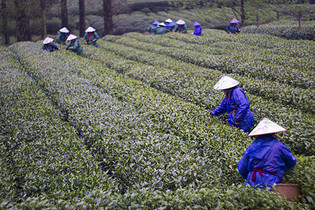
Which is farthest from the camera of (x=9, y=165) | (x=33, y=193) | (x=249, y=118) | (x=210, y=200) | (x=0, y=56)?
(x=0, y=56)

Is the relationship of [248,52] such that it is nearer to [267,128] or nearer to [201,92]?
[201,92]

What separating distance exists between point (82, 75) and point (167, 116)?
5.90m

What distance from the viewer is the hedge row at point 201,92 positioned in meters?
5.54

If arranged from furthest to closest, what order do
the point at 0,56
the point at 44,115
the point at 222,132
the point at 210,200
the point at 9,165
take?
the point at 0,56
the point at 44,115
the point at 222,132
the point at 9,165
the point at 210,200

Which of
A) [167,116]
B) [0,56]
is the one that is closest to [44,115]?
[167,116]

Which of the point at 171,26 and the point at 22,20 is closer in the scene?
the point at 22,20

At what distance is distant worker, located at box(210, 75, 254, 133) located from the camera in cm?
605

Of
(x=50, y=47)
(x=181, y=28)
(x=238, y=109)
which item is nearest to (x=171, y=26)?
(x=181, y=28)

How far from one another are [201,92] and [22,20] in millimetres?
23015

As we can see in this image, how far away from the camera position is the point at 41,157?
16.5ft

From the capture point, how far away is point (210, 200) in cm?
336

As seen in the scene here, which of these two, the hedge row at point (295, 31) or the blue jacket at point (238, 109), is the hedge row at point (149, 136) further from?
the hedge row at point (295, 31)

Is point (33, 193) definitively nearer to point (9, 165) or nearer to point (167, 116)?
point (9, 165)

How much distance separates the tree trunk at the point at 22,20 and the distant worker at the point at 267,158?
82.3 ft
